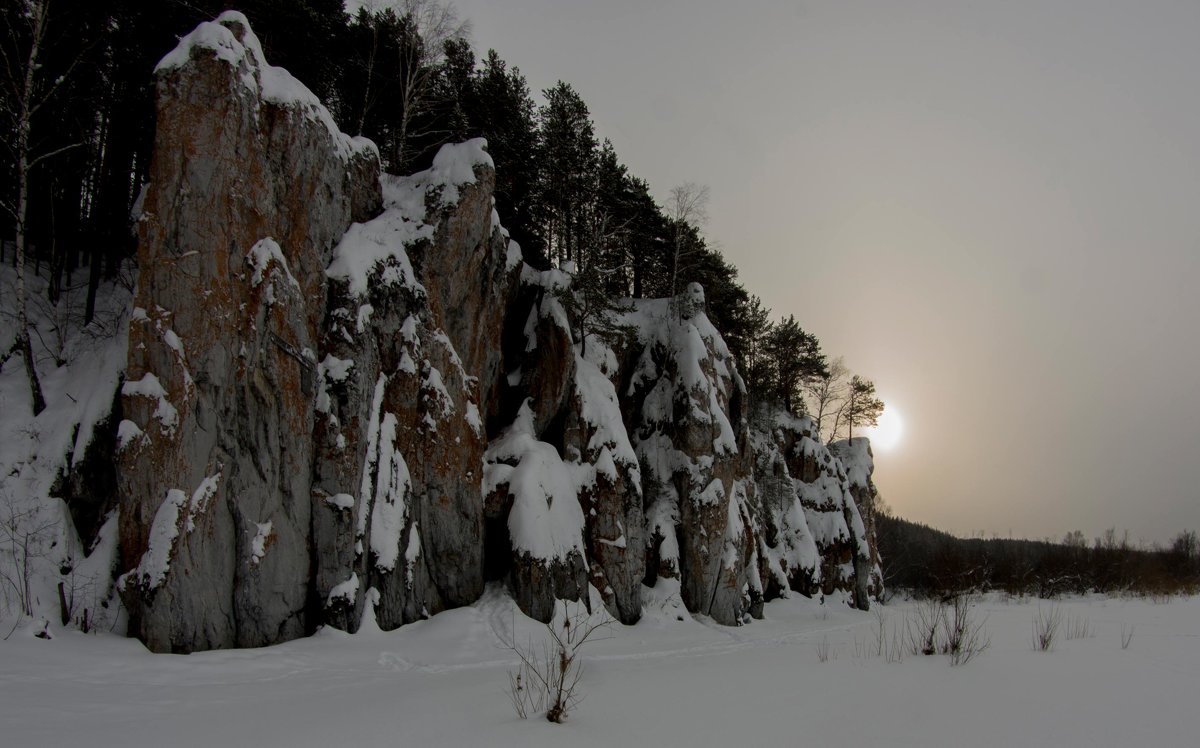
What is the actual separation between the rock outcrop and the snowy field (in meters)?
1.94

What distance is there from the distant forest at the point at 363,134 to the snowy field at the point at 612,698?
33.6 ft

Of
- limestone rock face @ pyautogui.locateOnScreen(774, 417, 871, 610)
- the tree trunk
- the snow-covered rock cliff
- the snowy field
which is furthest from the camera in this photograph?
limestone rock face @ pyautogui.locateOnScreen(774, 417, 871, 610)

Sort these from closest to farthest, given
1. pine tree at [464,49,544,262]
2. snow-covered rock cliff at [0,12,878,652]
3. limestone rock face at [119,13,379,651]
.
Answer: limestone rock face at [119,13,379,651] < snow-covered rock cliff at [0,12,878,652] < pine tree at [464,49,544,262]

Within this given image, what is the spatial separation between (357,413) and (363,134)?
16785 mm

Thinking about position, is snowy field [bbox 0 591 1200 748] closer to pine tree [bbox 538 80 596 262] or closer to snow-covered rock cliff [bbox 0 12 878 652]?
snow-covered rock cliff [bbox 0 12 878 652]

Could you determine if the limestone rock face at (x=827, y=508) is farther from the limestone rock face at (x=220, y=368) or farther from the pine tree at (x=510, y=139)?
the limestone rock face at (x=220, y=368)

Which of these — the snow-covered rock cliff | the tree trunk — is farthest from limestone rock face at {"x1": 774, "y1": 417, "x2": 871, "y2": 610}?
the tree trunk

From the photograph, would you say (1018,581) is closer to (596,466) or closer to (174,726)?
(596,466)

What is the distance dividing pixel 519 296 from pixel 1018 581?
59.5 meters

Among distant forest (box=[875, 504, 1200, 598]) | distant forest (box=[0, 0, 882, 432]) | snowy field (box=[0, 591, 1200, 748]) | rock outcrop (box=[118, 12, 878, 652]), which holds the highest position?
distant forest (box=[0, 0, 882, 432])

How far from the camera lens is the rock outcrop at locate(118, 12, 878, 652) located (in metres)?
10.8

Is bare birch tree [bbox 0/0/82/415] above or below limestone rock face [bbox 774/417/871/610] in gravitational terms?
A: above

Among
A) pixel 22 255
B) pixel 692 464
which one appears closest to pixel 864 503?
pixel 692 464

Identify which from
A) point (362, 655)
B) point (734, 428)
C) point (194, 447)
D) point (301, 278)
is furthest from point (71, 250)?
point (734, 428)
